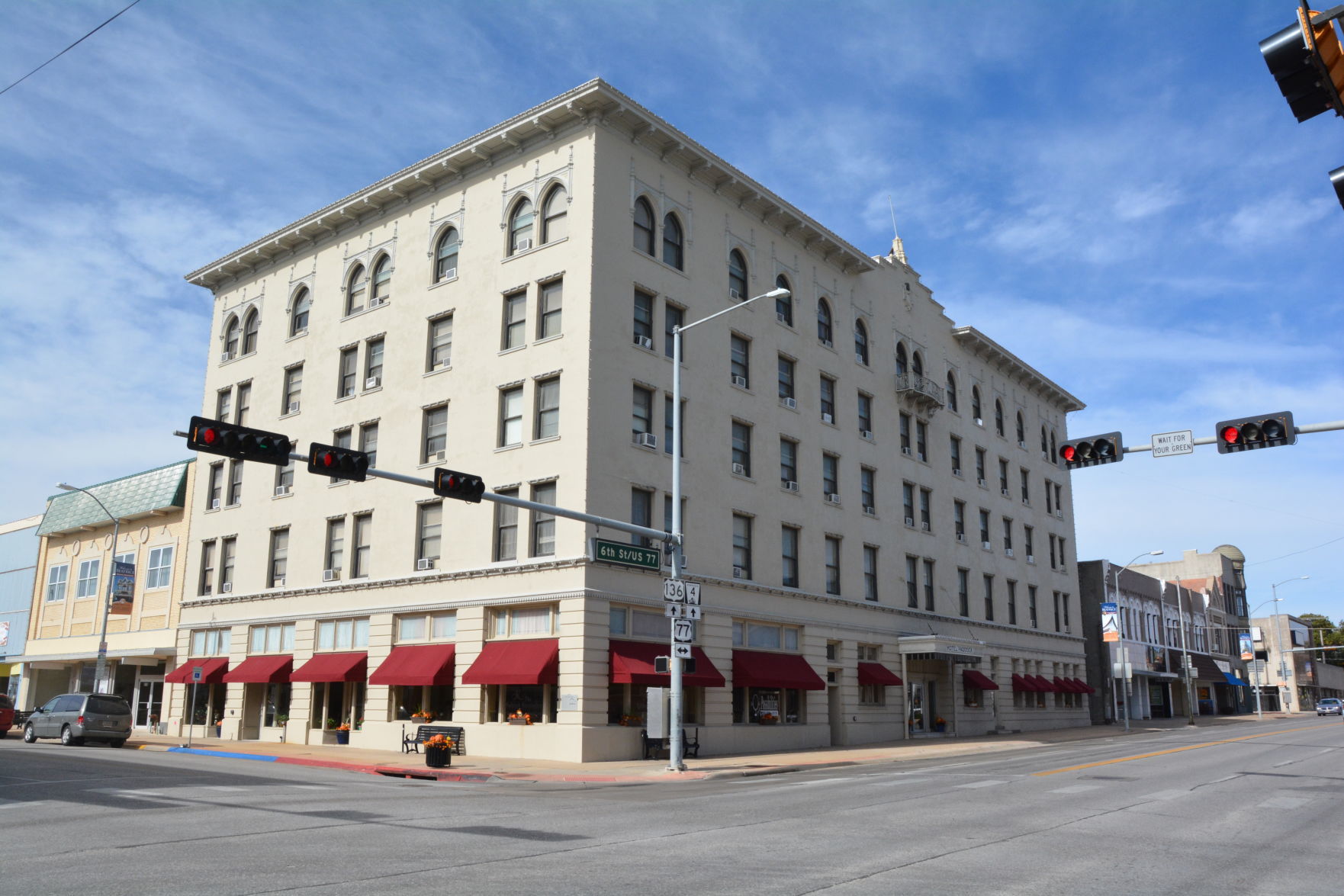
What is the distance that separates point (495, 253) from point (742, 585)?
1357cm

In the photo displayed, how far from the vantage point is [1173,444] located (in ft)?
68.4

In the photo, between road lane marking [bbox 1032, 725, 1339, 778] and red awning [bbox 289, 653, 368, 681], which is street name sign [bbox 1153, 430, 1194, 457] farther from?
red awning [bbox 289, 653, 368, 681]

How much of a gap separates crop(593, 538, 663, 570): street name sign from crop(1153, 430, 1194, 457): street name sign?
36.9ft

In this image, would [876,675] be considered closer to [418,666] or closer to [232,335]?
[418,666]

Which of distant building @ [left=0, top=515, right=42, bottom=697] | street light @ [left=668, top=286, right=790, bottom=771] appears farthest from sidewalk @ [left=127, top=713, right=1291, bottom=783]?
distant building @ [left=0, top=515, right=42, bottom=697]

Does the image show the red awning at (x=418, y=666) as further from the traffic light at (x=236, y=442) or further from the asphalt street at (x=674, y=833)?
the traffic light at (x=236, y=442)

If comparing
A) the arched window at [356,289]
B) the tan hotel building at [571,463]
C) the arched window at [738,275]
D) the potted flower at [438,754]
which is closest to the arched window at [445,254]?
the tan hotel building at [571,463]

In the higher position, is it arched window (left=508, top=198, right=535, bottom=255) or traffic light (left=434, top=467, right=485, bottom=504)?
arched window (left=508, top=198, right=535, bottom=255)

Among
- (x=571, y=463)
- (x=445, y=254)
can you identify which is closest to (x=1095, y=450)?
(x=571, y=463)

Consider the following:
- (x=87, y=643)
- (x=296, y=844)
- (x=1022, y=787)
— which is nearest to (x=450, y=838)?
(x=296, y=844)

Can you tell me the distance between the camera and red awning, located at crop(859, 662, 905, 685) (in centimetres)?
4025

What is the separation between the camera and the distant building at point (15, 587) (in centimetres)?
5447

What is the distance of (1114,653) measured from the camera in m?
66.7

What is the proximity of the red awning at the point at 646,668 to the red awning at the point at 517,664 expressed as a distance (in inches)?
66.7
